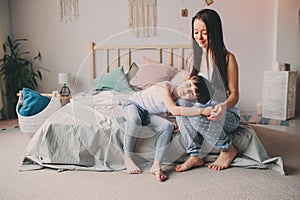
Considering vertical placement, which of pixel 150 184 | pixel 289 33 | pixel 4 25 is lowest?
pixel 150 184

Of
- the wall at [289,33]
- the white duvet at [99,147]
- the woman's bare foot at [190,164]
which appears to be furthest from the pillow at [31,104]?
the wall at [289,33]

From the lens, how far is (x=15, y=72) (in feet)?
13.2

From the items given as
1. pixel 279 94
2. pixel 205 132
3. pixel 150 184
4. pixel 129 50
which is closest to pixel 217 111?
pixel 205 132

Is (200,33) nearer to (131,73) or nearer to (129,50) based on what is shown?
(131,73)

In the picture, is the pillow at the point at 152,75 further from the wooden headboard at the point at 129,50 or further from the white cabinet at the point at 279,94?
the white cabinet at the point at 279,94

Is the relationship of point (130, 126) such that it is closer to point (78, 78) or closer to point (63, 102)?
point (63, 102)

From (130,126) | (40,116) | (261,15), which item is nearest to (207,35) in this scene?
(130,126)

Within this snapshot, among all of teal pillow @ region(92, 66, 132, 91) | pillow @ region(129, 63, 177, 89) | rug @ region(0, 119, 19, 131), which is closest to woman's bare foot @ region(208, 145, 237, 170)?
pillow @ region(129, 63, 177, 89)

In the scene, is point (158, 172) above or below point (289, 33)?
below

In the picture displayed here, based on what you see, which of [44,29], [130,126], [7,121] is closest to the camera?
[130,126]

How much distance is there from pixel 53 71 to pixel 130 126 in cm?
255

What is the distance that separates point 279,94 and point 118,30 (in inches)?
85.3

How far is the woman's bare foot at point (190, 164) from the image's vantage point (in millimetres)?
2154

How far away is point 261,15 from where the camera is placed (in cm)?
403
